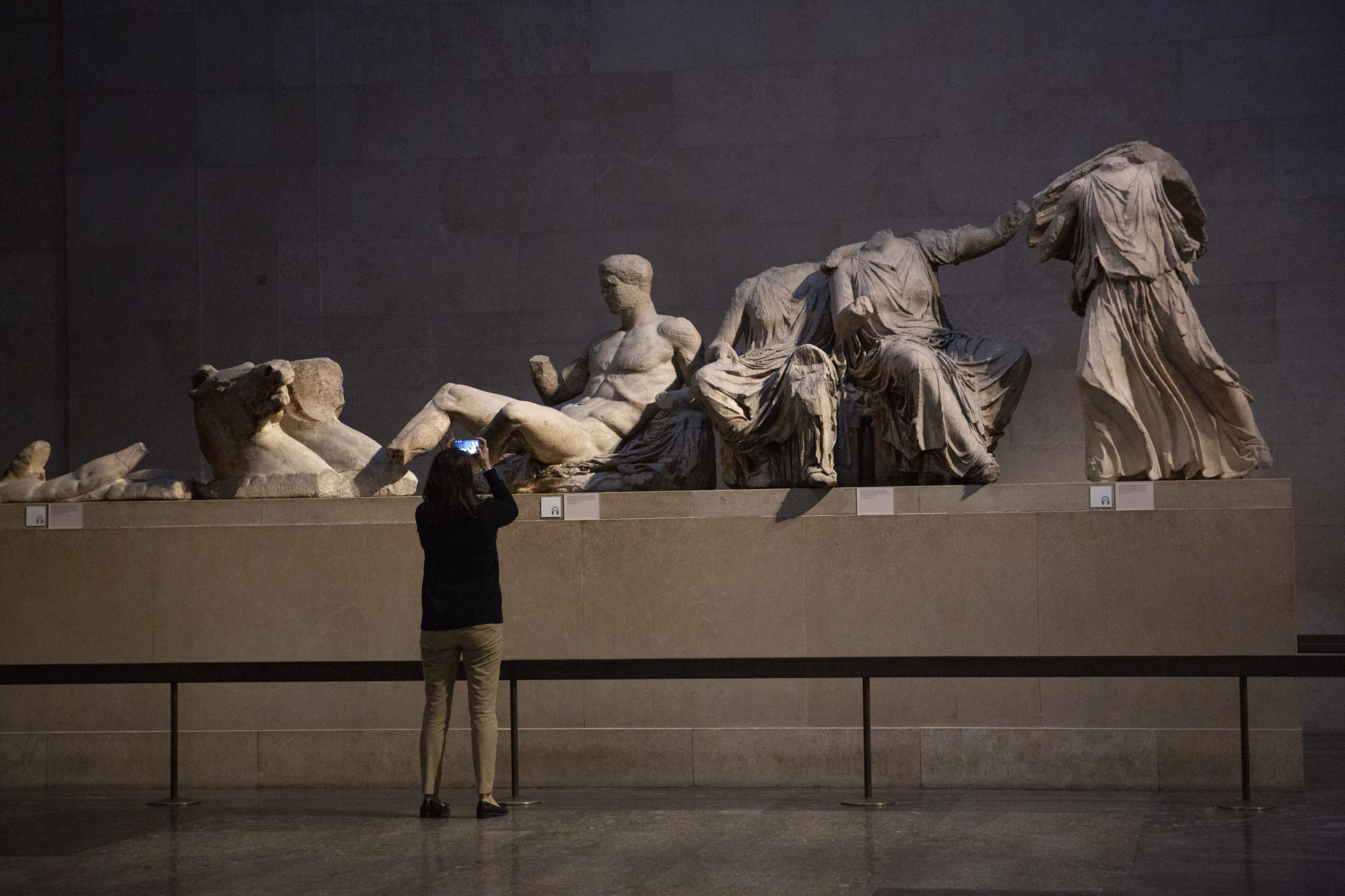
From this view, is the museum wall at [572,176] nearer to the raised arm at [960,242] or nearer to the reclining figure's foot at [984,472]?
the raised arm at [960,242]

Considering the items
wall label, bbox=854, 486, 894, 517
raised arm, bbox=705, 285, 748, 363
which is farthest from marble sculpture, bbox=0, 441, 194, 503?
wall label, bbox=854, 486, 894, 517

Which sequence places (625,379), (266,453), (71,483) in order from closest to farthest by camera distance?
(266,453)
(71,483)
(625,379)

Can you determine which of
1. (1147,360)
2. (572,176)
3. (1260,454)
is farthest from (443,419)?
(1260,454)

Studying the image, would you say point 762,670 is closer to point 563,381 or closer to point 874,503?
point 874,503

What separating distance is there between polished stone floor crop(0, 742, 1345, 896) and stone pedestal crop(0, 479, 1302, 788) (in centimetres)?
40

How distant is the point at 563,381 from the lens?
344 inches

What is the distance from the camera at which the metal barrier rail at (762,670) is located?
20.1 ft

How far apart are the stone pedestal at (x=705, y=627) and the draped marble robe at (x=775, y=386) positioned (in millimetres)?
244

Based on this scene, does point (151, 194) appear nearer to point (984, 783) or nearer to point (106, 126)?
point (106, 126)

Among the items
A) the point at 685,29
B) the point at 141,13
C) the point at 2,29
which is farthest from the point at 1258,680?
the point at 2,29

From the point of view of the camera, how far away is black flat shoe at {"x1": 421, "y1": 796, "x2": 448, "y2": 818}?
20.3 feet

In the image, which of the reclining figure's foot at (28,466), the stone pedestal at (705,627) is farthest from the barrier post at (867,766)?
the reclining figure's foot at (28,466)

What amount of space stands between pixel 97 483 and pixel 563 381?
2.61m

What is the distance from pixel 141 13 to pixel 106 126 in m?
0.90
